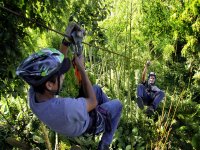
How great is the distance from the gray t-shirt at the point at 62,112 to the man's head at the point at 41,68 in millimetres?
131

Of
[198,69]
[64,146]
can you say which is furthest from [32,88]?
[198,69]

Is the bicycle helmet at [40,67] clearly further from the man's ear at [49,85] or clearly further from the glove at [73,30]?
the glove at [73,30]

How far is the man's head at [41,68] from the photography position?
6.96 feet

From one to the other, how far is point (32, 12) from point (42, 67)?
1.34 metres

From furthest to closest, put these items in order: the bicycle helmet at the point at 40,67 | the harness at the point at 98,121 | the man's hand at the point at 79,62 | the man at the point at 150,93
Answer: the man at the point at 150,93 < the harness at the point at 98,121 < the man's hand at the point at 79,62 < the bicycle helmet at the point at 40,67

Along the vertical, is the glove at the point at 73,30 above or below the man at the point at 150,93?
above

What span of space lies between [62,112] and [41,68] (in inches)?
12.0

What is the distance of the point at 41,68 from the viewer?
212cm

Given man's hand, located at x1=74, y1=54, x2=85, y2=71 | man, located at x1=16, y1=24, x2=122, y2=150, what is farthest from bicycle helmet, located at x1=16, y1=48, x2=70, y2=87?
man's hand, located at x1=74, y1=54, x2=85, y2=71

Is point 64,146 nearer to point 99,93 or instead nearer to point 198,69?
point 99,93

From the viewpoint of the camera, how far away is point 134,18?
9.60 m

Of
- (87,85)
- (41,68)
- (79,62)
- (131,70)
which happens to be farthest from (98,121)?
(131,70)

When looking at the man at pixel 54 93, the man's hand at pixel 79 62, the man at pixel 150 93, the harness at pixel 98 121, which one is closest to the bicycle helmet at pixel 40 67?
the man at pixel 54 93

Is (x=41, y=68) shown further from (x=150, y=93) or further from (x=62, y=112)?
(x=150, y=93)
